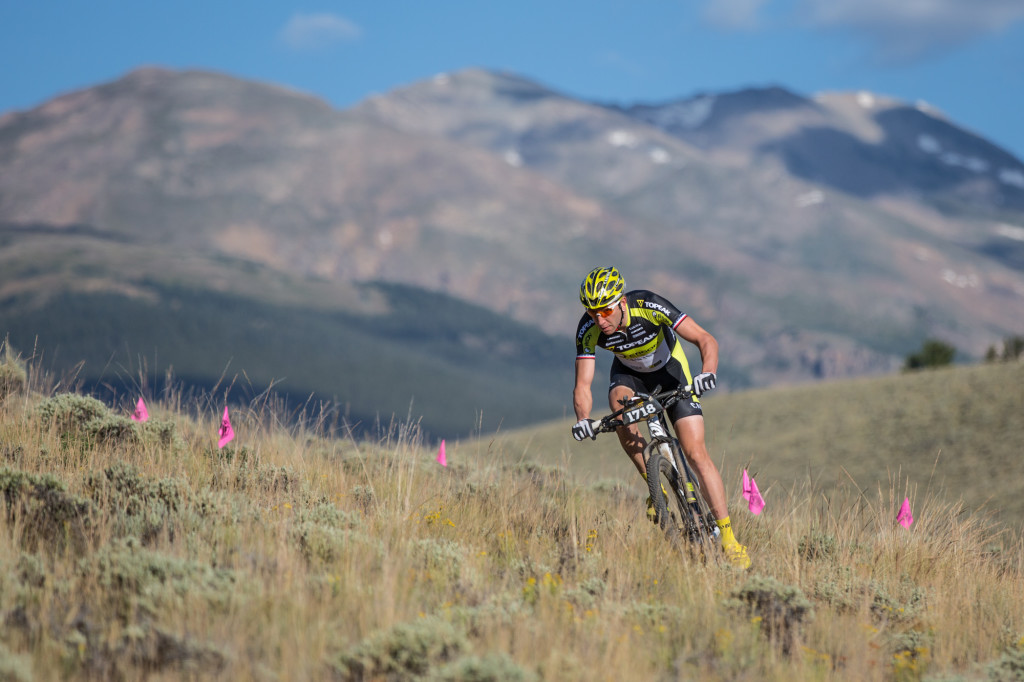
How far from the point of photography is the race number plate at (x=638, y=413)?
7.11m

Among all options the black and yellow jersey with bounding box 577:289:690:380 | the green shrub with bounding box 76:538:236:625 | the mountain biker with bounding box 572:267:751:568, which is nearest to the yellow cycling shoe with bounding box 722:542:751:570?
the mountain biker with bounding box 572:267:751:568

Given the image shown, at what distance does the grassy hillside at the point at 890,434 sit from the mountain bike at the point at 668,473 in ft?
78.1

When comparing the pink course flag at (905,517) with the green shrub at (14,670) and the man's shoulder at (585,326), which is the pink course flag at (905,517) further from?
the green shrub at (14,670)

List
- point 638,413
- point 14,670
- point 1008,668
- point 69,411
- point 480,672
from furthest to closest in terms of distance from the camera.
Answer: point 69,411
point 638,413
point 1008,668
point 480,672
point 14,670

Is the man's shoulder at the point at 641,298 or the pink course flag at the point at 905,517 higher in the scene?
the man's shoulder at the point at 641,298

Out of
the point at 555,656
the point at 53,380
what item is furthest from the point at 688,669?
the point at 53,380

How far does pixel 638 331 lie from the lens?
7.64 meters

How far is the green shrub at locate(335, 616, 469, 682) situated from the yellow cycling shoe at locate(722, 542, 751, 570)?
8.85ft

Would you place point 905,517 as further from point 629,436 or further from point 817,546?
point 629,436

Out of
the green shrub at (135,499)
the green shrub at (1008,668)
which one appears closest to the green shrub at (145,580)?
the green shrub at (135,499)

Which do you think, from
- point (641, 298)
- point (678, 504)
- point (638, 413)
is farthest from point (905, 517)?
point (641, 298)

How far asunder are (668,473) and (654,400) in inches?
25.0

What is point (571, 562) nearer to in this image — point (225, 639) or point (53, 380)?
point (225, 639)

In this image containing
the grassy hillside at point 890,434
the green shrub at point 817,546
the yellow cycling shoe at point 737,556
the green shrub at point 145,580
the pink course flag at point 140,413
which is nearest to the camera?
the green shrub at point 145,580
